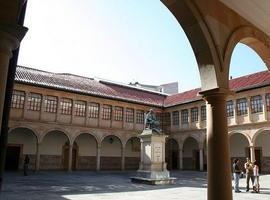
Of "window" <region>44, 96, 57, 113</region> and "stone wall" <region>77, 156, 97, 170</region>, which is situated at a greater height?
"window" <region>44, 96, 57, 113</region>

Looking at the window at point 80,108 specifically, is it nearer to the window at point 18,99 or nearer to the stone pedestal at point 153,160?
the window at point 18,99

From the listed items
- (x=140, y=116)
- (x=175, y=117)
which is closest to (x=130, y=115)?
(x=140, y=116)

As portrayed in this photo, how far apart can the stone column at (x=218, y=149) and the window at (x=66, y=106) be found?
22355 mm

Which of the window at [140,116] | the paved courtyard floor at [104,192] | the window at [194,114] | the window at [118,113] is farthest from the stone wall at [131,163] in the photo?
the paved courtyard floor at [104,192]

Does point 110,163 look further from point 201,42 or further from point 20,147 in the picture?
point 201,42

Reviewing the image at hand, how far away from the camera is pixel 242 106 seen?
984 inches

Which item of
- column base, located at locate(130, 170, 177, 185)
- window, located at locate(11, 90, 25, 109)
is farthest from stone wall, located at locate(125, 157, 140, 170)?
A: column base, located at locate(130, 170, 177, 185)

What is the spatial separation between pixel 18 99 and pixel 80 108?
568 cm

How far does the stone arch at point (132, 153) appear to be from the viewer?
30578 mm

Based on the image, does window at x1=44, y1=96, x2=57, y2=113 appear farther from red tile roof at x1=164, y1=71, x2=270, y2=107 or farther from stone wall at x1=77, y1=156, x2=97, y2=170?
red tile roof at x1=164, y1=71, x2=270, y2=107

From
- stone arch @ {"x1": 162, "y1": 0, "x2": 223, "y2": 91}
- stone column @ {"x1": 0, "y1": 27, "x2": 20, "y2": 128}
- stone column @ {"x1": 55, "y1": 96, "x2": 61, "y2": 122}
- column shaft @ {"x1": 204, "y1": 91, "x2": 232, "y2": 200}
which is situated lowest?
column shaft @ {"x1": 204, "y1": 91, "x2": 232, "y2": 200}

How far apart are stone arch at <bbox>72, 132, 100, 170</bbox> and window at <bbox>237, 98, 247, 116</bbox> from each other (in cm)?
1333

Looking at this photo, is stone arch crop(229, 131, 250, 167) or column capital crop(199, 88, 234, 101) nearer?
column capital crop(199, 88, 234, 101)

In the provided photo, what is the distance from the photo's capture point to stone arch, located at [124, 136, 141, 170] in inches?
1204
